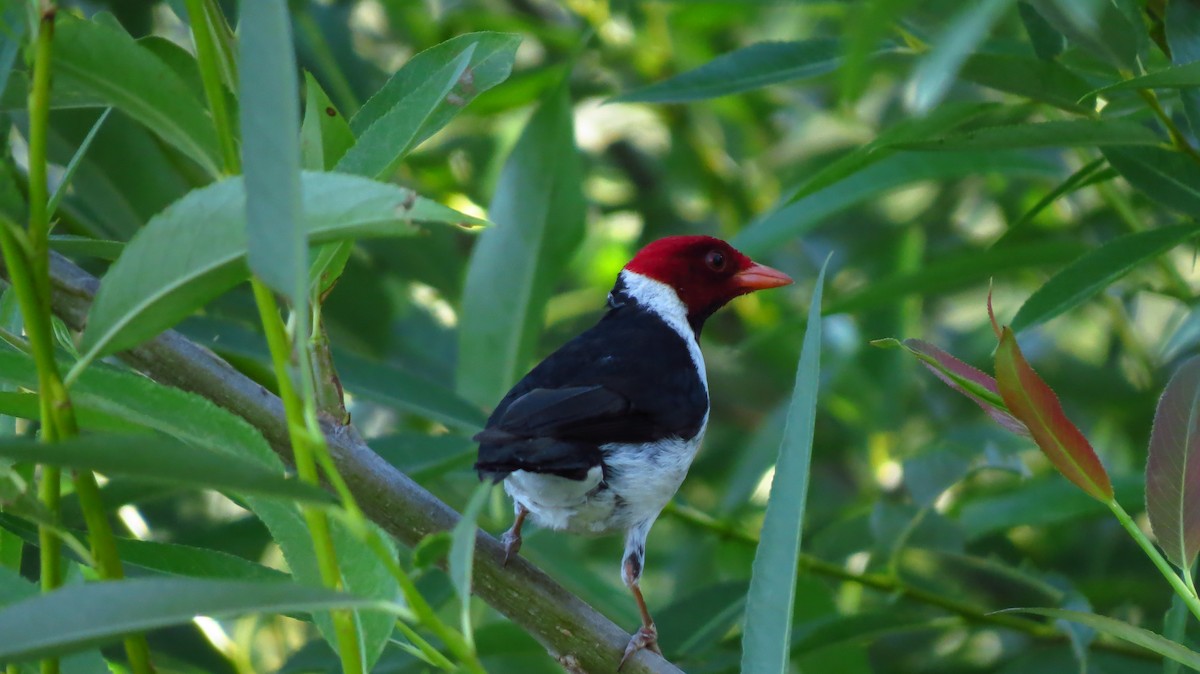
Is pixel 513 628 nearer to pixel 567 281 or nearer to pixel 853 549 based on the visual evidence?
pixel 853 549

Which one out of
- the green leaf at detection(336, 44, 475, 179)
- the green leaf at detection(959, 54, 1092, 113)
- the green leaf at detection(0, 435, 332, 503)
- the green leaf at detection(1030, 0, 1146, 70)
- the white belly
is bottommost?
the green leaf at detection(0, 435, 332, 503)

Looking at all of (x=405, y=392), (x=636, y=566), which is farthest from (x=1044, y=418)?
(x=405, y=392)

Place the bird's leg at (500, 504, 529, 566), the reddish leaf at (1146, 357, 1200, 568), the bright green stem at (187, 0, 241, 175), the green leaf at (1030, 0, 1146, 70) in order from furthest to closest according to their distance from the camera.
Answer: the bird's leg at (500, 504, 529, 566) → the green leaf at (1030, 0, 1146, 70) → the reddish leaf at (1146, 357, 1200, 568) → the bright green stem at (187, 0, 241, 175)

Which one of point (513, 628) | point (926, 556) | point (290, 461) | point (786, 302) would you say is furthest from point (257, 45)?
point (786, 302)

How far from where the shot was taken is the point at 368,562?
61.6 inches

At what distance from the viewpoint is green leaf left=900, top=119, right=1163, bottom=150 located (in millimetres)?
1990

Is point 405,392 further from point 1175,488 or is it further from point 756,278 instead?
point 1175,488

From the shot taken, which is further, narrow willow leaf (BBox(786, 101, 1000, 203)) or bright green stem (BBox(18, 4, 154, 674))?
narrow willow leaf (BBox(786, 101, 1000, 203))

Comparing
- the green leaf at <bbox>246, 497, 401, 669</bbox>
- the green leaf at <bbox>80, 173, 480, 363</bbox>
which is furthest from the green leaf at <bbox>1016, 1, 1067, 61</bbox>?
the green leaf at <bbox>246, 497, 401, 669</bbox>

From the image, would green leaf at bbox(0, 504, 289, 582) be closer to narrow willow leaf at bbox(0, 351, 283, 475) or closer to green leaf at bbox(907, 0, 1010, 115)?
narrow willow leaf at bbox(0, 351, 283, 475)

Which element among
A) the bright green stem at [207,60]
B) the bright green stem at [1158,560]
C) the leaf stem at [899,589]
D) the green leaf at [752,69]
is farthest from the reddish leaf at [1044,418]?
the leaf stem at [899,589]

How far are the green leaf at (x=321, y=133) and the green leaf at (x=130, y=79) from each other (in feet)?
0.54

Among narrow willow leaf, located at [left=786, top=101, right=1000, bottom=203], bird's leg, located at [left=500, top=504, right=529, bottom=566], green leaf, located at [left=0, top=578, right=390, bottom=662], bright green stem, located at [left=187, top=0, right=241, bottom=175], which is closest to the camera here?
green leaf, located at [left=0, top=578, right=390, bottom=662]

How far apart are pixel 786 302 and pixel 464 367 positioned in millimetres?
2210
